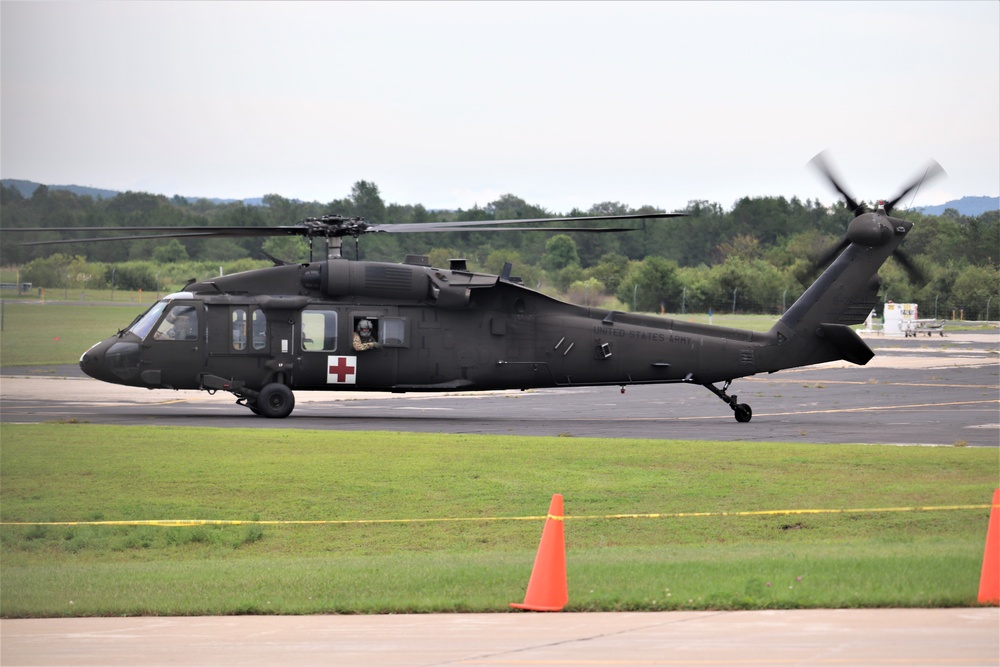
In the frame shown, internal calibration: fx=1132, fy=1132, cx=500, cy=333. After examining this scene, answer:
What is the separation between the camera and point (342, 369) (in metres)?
24.8

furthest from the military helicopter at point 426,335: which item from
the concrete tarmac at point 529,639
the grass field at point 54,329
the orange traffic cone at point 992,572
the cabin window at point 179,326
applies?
the grass field at point 54,329

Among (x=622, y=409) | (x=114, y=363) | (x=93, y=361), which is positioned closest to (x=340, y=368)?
(x=114, y=363)

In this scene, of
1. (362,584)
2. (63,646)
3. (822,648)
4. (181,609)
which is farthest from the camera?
(362,584)

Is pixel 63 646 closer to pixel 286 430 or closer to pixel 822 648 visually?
pixel 822 648

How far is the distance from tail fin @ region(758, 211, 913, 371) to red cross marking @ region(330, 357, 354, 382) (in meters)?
9.30

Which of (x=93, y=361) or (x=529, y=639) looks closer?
(x=529, y=639)

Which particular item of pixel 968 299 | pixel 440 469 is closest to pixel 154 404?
pixel 440 469

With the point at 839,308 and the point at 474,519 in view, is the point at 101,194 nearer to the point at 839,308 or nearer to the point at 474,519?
the point at 839,308

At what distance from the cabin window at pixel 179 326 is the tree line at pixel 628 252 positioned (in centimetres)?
3516

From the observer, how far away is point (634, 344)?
25.4 meters

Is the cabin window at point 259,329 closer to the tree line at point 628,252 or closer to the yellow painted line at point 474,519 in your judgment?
the yellow painted line at point 474,519

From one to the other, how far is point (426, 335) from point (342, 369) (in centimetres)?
199

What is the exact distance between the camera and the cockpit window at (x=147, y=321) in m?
24.4

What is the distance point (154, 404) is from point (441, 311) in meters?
8.76
